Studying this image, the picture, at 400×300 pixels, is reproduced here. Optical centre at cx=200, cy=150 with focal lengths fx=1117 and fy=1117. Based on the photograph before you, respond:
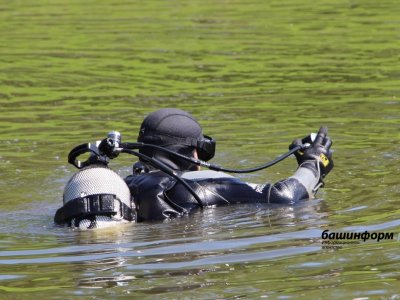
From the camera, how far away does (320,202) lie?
24.8 ft

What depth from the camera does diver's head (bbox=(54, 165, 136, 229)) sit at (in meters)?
6.51

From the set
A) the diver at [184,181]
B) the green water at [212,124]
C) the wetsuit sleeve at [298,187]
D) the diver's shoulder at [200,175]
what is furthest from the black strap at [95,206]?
the wetsuit sleeve at [298,187]

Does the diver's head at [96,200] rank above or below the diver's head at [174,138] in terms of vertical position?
below

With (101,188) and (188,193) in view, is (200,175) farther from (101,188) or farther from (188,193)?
(101,188)

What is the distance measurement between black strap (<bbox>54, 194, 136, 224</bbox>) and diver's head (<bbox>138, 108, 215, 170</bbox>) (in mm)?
529

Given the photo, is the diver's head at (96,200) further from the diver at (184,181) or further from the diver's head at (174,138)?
the diver's head at (174,138)

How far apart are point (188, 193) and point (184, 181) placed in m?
0.19

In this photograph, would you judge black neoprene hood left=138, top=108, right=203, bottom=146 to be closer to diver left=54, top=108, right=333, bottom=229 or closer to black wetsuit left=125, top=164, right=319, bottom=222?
diver left=54, top=108, right=333, bottom=229

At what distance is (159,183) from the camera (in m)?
6.78

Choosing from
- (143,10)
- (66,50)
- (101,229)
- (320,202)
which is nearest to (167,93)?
(66,50)

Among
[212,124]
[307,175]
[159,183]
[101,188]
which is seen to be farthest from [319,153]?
[212,124]

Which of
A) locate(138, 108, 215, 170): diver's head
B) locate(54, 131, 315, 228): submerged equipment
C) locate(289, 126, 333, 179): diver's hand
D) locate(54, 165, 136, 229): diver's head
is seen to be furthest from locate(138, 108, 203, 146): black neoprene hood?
locate(289, 126, 333, 179): diver's hand

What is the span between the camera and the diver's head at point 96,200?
651 centimetres

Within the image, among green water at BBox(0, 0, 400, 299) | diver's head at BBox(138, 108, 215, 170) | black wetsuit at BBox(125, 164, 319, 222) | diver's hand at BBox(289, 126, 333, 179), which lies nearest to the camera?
green water at BBox(0, 0, 400, 299)
